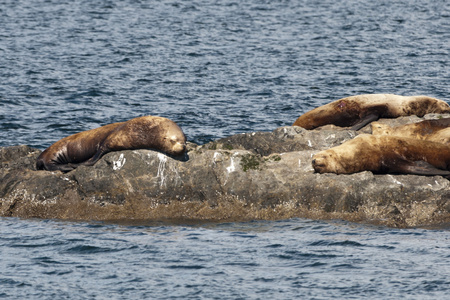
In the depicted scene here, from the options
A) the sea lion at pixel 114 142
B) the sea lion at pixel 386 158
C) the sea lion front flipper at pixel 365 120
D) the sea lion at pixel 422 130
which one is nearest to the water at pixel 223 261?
the sea lion at pixel 386 158

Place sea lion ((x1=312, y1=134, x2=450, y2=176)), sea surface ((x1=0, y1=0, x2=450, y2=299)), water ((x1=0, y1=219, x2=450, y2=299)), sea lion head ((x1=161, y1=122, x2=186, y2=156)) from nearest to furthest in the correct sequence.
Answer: water ((x1=0, y1=219, x2=450, y2=299)), sea surface ((x1=0, y1=0, x2=450, y2=299)), sea lion ((x1=312, y1=134, x2=450, y2=176)), sea lion head ((x1=161, y1=122, x2=186, y2=156))

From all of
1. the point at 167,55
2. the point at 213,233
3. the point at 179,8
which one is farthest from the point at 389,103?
the point at 179,8

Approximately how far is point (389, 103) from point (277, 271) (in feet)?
23.9

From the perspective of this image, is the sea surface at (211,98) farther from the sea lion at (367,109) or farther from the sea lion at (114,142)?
the sea lion at (367,109)

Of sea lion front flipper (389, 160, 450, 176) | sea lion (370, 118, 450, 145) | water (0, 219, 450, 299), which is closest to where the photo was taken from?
water (0, 219, 450, 299)

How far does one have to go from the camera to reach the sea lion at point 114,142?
12953mm

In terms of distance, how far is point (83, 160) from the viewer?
13750 millimetres

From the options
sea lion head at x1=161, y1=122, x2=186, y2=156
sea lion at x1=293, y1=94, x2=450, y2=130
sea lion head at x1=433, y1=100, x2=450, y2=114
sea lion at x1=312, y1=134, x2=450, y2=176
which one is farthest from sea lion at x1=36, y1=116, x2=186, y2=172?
sea lion head at x1=433, y1=100, x2=450, y2=114

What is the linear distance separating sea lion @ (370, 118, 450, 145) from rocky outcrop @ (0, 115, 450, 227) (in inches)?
61.0

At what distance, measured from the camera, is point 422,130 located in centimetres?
1396

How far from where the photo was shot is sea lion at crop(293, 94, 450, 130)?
1606 cm

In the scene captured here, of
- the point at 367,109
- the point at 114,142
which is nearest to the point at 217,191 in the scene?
the point at 114,142

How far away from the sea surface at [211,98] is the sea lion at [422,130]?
2600 millimetres

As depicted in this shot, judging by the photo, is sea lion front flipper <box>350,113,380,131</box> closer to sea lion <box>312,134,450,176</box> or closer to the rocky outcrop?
sea lion <box>312,134,450,176</box>
